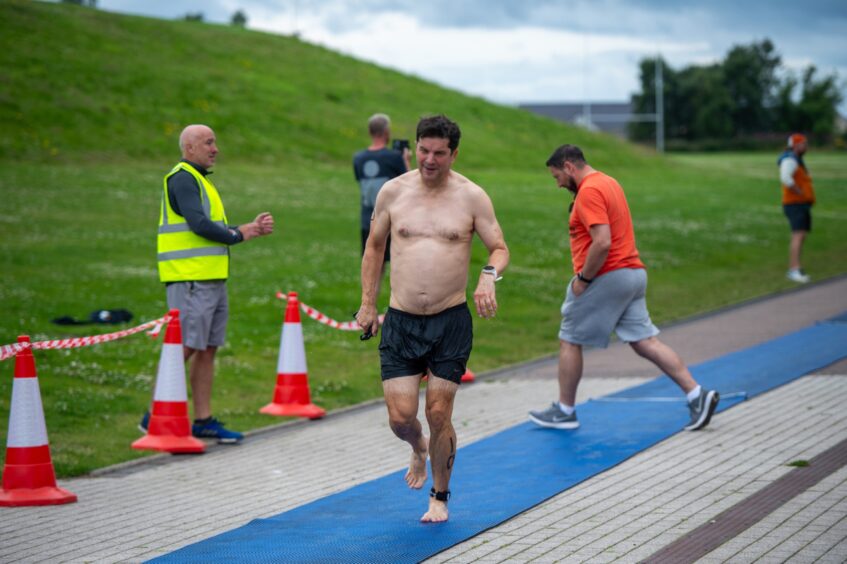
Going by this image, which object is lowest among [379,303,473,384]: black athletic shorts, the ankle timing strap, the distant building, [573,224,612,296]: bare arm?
the ankle timing strap

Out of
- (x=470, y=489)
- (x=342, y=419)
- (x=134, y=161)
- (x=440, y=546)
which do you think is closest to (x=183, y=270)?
(x=342, y=419)

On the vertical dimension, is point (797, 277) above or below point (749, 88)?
below

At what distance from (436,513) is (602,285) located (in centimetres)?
295

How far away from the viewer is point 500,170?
42.7 metres

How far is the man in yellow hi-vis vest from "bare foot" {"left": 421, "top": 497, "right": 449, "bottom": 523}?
304cm

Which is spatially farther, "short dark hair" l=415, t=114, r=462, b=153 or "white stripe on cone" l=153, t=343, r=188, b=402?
"white stripe on cone" l=153, t=343, r=188, b=402

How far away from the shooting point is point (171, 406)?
919 cm

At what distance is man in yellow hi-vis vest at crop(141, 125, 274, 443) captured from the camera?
30.0 feet

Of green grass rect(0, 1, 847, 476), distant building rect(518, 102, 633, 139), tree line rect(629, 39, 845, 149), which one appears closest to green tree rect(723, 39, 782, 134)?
tree line rect(629, 39, 845, 149)

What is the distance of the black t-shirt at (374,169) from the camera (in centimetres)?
1217

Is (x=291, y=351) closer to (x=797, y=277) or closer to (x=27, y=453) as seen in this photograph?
(x=27, y=453)

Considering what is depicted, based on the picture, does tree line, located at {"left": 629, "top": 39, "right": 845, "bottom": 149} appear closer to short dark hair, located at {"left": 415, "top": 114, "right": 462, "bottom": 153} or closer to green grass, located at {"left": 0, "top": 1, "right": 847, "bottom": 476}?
green grass, located at {"left": 0, "top": 1, "right": 847, "bottom": 476}

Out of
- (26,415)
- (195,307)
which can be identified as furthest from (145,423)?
(26,415)

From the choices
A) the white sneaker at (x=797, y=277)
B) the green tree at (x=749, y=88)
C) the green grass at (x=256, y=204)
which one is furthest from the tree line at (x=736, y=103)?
the white sneaker at (x=797, y=277)
